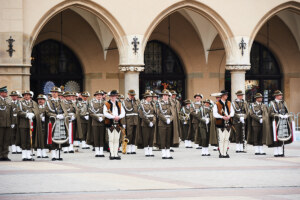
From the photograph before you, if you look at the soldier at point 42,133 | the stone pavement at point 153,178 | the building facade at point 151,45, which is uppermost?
the building facade at point 151,45

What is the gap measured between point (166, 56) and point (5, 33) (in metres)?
8.80

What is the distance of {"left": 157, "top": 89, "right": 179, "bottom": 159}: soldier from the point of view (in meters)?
15.8

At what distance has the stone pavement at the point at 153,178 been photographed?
9.37 metres

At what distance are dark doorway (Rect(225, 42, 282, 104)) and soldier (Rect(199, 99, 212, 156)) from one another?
11.2 m

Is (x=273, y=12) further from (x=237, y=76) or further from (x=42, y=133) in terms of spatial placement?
(x=42, y=133)

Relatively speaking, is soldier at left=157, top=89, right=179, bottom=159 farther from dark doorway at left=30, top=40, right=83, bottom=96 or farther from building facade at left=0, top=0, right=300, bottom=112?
dark doorway at left=30, top=40, right=83, bottom=96

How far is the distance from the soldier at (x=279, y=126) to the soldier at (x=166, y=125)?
→ 2447mm

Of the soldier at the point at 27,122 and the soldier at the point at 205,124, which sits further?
the soldier at the point at 205,124

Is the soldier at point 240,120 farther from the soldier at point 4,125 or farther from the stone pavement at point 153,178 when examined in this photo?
the soldier at point 4,125

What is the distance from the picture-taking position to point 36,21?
21.3 metres

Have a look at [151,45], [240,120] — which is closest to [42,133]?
[240,120]

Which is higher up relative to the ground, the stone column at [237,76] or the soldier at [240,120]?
the stone column at [237,76]

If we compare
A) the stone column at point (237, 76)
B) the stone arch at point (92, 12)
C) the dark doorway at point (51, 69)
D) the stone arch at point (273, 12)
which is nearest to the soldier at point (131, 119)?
the stone arch at point (92, 12)

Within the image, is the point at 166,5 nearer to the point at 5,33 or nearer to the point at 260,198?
the point at 5,33
